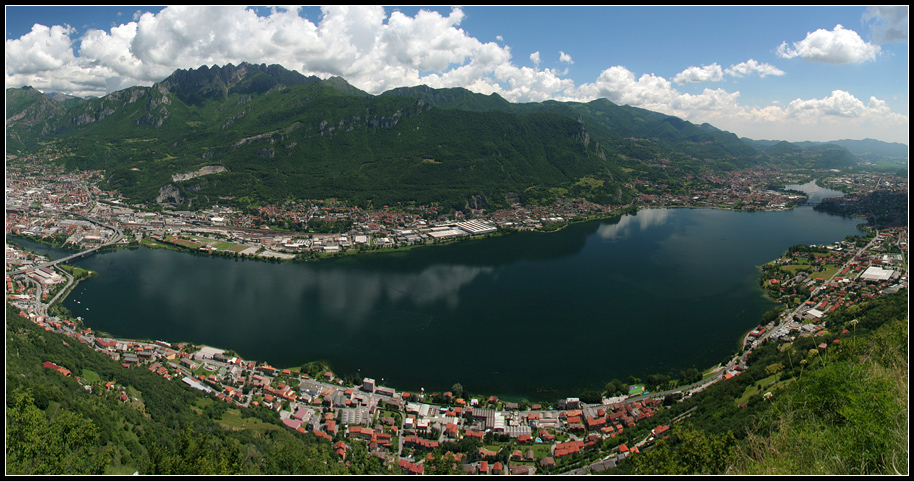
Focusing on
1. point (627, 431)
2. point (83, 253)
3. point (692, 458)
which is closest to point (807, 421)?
point (692, 458)

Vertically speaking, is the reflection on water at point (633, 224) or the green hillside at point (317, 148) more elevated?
the green hillside at point (317, 148)

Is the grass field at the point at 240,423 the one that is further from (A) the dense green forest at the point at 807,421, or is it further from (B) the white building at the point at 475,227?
(B) the white building at the point at 475,227

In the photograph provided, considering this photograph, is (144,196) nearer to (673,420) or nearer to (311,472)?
(311,472)

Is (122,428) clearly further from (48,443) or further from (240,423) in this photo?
(48,443)

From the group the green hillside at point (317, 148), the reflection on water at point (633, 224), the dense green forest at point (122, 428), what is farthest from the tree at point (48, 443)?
the green hillside at point (317, 148)

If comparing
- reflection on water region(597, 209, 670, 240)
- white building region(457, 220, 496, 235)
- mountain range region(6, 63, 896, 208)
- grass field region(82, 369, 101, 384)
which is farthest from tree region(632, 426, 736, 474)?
mountain range region(6, 63, 896, 208)

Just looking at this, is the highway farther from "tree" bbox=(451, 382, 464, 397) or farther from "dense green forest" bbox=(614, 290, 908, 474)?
"dense green forest" bbox=(614, 290, 908, 474)
